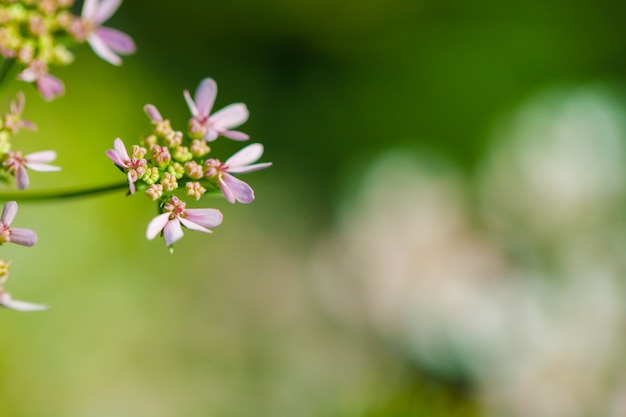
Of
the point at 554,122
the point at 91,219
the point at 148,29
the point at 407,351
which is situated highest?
the point at 148,29

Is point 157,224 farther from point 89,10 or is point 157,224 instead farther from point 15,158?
point 89,10

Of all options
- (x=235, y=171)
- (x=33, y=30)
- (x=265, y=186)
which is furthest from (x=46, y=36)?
(x=265, y=186)

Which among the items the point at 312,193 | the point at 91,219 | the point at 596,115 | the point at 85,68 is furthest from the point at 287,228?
the point at 596,115

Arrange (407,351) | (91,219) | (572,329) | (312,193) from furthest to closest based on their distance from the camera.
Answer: (312,193) → (91,219) → (407,351) → (572,329)

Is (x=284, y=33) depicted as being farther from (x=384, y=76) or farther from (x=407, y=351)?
(x=407, y=351)

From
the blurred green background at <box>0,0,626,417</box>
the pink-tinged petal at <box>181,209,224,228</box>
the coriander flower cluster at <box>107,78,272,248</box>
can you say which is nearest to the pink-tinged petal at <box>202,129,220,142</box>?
the coriander flower cluster at <box>107,78,272,248</box>

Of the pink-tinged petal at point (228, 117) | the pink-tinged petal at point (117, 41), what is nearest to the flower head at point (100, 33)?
the pink-tinged petal at point (117, 41)
